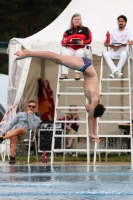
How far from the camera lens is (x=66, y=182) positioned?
1219 centimetres

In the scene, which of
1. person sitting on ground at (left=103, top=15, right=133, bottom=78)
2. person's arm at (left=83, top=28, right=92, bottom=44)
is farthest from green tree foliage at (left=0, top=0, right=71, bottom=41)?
person's arm at (left=83, top=28, right=92, bottom=44)

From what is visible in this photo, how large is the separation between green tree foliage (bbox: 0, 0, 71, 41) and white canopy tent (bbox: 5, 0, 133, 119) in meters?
15.1

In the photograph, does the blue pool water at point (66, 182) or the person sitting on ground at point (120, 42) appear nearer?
the blue pool water at point (66, 182)

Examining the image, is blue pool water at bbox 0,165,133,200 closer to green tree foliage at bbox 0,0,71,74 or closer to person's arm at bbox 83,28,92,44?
person's arm at bbox 83,28,92,44

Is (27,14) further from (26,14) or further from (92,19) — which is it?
(92,19)

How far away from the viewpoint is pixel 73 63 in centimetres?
1352

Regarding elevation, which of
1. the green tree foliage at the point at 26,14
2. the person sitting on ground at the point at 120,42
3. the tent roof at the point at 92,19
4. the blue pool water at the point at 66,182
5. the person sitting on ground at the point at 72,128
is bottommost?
the blue pool water at the point at 66,182

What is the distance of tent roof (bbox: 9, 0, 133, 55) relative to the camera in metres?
19.0

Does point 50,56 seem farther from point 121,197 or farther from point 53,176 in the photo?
point 121,197

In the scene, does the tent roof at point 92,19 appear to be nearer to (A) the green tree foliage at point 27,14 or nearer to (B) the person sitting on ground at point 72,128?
(B) the person sitting on ground at point 72,128

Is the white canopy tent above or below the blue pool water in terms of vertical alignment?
above

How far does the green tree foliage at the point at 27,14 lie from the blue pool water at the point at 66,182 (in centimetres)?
2023

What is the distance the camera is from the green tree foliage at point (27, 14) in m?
35.8

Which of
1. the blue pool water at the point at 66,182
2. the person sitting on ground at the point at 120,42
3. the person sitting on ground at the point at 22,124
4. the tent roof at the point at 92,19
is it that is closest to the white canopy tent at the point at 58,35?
the tent roof at the point at 92,19
